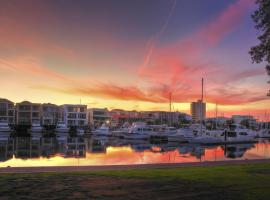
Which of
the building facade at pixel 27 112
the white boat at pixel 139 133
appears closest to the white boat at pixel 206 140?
the white boat at pixel 139 133

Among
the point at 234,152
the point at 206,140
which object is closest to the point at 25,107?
the point at 206,140

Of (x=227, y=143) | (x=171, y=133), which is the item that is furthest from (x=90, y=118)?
(x=227, y=143)

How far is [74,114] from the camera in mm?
159750

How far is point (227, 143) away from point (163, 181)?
188 feet

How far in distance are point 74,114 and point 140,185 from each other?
148 metres

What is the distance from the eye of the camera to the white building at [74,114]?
158 meters

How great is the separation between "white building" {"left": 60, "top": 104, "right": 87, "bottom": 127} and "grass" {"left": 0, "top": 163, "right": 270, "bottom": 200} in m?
143

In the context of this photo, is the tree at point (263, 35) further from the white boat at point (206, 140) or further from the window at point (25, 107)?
the window at point (25, 107)

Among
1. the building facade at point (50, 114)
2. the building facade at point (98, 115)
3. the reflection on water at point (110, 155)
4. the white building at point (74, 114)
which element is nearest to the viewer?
the reflection on water at point (110, 155)

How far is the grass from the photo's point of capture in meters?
12.3

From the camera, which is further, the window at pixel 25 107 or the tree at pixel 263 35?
the window at pixel 25 107

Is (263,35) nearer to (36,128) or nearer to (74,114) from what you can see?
(36,128)

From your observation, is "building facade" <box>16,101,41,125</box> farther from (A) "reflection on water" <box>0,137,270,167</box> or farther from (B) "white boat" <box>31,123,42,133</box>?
(A) "reflection on water" <box>0,137,270,167</box>

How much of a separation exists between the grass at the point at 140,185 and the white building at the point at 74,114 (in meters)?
143
